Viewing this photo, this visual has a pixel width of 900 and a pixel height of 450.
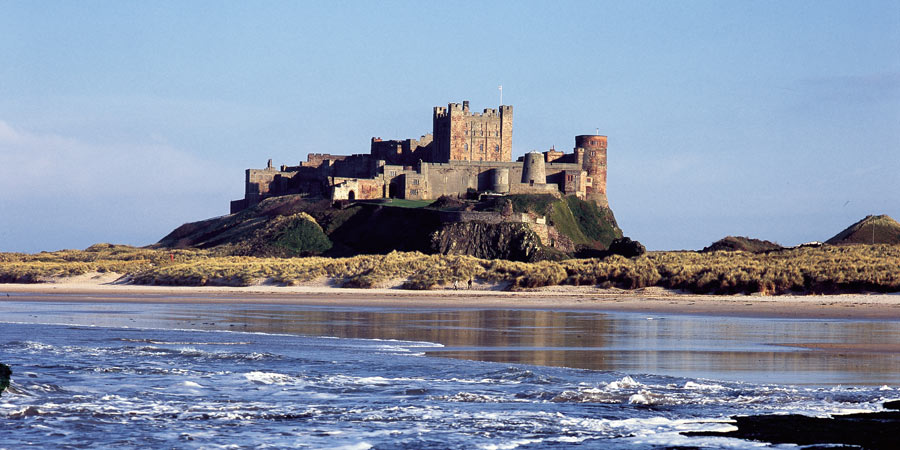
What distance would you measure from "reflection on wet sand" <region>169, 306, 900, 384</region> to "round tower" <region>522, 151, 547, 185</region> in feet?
174

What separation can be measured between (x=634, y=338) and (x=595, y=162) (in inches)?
2619

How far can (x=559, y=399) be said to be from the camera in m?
11.2

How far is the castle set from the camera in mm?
78000

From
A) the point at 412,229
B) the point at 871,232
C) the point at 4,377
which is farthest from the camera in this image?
the point at 412,229

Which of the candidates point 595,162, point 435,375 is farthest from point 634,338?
point 595,162

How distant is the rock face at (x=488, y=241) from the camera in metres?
57.5

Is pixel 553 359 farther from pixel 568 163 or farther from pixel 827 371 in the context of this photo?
pixel 568 163

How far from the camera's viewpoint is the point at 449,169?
261ft

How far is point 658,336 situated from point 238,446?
10977 millimetres

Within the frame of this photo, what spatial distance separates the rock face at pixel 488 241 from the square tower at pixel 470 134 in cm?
2476

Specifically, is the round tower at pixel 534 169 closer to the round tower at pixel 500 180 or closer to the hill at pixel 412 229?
the round tower at pixel 500 180

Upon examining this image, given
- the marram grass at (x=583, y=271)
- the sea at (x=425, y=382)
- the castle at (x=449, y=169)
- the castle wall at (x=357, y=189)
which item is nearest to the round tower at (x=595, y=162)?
the castle at (x=449, y=169)

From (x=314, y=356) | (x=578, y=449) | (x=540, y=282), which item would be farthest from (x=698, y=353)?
(x=540, y=282)

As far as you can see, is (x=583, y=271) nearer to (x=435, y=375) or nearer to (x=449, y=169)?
(x=435, y=375)
